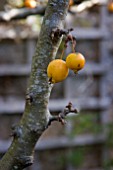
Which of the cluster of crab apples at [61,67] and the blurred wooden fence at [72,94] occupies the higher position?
the blurred wooden fence at [72,94]

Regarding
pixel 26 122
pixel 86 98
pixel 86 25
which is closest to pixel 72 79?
pixel 86 98

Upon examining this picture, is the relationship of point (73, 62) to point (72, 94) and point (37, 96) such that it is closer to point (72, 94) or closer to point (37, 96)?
point (37, 96)

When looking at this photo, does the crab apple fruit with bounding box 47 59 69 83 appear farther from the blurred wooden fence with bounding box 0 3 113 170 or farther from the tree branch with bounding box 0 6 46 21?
the blurred wooden fence with bounding box 0 3 113 170

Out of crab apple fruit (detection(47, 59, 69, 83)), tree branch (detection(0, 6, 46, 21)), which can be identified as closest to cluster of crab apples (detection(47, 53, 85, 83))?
crab apple fruit (detection(47, 59, 69, 83))

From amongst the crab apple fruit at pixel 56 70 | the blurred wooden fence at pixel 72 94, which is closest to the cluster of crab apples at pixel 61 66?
the crab apple fruit at pixel 56 70

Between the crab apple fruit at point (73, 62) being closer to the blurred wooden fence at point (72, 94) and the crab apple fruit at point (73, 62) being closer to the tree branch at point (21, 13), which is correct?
the tree branch at point (21, 13)

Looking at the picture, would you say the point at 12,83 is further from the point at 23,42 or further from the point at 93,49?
the point at 93,49
